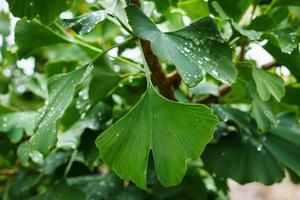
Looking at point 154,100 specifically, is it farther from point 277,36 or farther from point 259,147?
point 259,147

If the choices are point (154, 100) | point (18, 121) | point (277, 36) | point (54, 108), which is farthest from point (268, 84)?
point (18, 121)

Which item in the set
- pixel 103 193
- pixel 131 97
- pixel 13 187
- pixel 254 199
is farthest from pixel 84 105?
pixel 254 199

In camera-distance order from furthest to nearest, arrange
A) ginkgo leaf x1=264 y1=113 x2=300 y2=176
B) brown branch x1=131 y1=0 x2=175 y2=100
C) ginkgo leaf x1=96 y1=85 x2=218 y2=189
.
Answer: ginkgo leaf x1=264 y1=113 x2=300 y2=176, brown branch x1=131 y1=0 x2=175 y2=100, ginkgo leaf x1=96 y1=85 x2=218 y2=189

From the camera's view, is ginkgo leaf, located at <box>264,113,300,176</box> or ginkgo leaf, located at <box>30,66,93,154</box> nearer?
ginkgo leaf, located at <box>30,66,93,154</box>

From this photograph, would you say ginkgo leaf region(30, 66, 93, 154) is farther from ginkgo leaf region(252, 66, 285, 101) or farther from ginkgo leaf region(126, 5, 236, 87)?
ginkgo leaf region(252, 66, 285, 101)

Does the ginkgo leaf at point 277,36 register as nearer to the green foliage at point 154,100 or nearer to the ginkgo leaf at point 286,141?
the green foliage at point 154,100

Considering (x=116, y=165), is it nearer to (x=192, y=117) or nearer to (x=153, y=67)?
(x=192, y=117)

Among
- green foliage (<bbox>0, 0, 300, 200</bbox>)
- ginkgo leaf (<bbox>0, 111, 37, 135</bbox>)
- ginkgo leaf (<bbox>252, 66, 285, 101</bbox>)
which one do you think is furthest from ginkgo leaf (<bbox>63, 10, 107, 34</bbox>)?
ginkgo leaf (<bbox>0, 111, 37, 135</bbox>)
